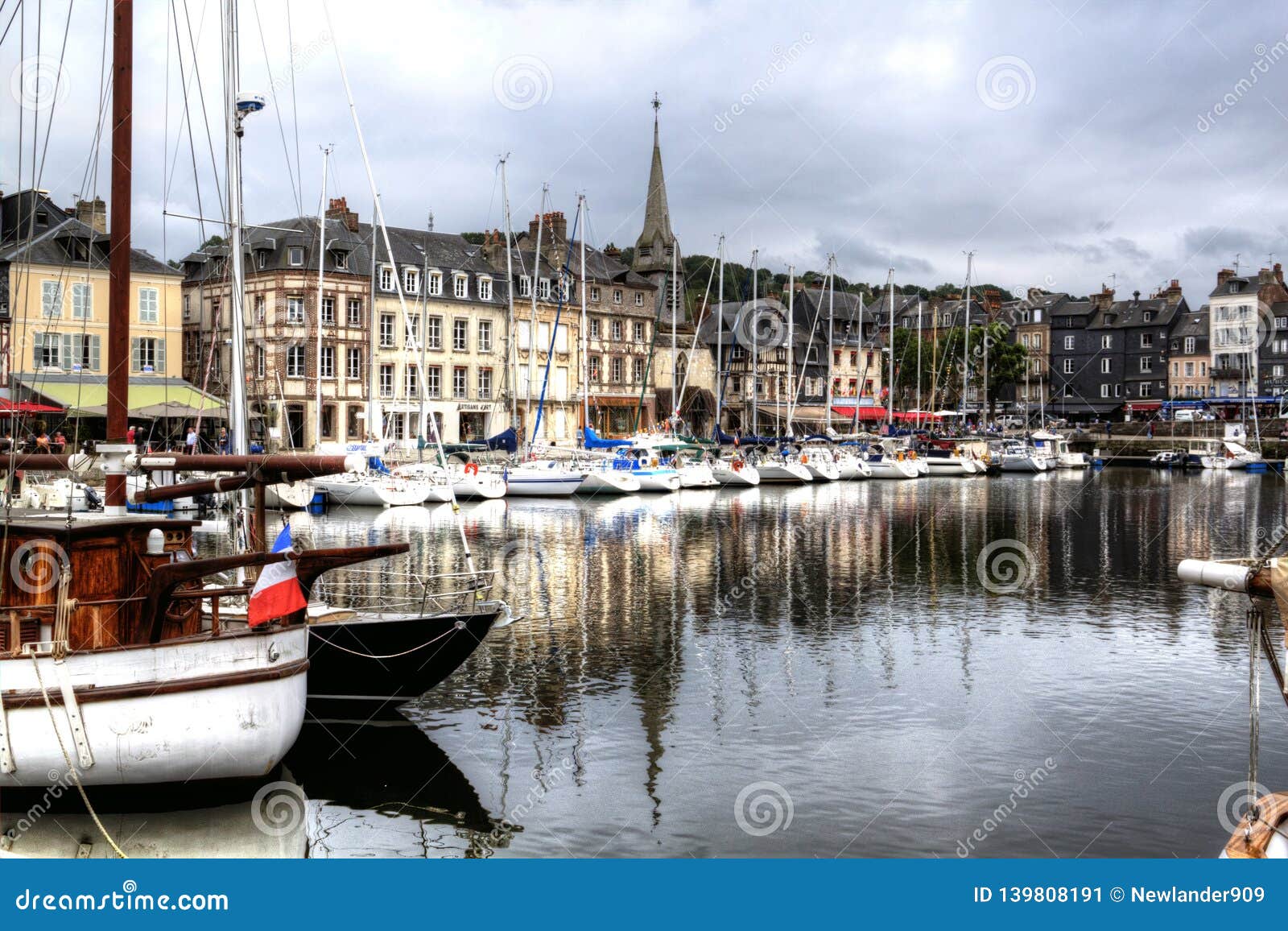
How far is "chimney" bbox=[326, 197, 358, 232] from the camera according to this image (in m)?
76.2

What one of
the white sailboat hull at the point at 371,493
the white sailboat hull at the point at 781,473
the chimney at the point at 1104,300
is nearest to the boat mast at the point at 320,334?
the white sailboat hull at the point at 371,493

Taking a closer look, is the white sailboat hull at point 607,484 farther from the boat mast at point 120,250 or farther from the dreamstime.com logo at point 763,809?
the dreamstime.com logo at point 763,809

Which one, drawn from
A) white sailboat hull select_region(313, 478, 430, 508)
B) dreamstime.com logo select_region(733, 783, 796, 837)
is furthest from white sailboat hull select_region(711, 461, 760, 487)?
dreamstime.com logo select_region(733, 783, 796, 837)

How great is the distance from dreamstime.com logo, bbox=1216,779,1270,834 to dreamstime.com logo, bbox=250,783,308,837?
35.9ft

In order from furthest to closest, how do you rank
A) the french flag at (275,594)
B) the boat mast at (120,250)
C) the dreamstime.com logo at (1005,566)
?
the dreamstime.com logo at (1005,566)
the boat mast at (120,250)
the french flag at (275,594)

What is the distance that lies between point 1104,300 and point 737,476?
7751 centimetres

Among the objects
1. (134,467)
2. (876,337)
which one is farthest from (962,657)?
(876,337)

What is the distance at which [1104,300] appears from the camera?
438 feet

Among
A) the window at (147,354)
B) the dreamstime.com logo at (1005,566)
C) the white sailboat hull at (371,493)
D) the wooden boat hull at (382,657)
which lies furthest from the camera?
the window at (147,354)

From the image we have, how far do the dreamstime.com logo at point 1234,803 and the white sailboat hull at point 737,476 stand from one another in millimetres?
56656

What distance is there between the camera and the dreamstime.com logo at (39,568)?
1457cm

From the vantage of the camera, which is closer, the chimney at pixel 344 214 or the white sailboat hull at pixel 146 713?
the white sailboat hull at pixel 146 713

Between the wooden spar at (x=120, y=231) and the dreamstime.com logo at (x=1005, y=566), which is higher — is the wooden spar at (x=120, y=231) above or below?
above

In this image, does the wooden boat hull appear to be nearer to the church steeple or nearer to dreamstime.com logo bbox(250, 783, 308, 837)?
dreamstime.com logo bbox(250, 783, 308, 837)
